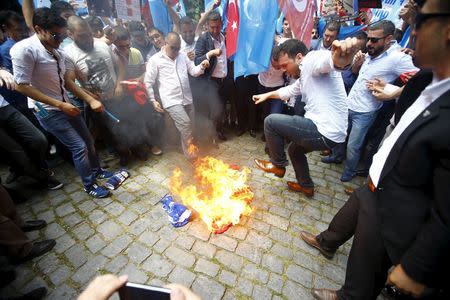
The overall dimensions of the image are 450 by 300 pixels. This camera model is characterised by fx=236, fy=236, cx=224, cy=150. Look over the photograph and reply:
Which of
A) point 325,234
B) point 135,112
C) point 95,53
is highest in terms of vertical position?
point 95,53

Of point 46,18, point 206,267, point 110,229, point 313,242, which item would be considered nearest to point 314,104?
point 313,242

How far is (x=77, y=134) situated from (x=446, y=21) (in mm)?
5082

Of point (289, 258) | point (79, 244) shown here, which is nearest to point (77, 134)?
point (79, 244)

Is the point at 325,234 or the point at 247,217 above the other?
the point at 325,234

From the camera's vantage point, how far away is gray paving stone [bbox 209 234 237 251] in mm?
3689

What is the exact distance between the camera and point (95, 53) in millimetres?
4895

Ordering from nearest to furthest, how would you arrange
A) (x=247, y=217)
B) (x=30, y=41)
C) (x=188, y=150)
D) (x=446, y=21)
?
(x=446, y=21)
(x=30, y=41)
(x=247, y=217)
(x=188, y=150)

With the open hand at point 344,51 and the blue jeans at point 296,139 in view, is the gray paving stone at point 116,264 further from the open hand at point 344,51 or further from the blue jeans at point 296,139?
the open hand at point 344,51

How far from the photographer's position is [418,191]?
184 cm

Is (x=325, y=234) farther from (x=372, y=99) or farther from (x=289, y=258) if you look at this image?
(x=372, y=99)

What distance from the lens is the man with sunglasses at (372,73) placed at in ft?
14.5

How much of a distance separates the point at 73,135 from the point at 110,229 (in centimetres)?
182

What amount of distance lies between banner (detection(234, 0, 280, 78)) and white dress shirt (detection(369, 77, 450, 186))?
13.2 feet

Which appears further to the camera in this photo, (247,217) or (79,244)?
(247,217)
